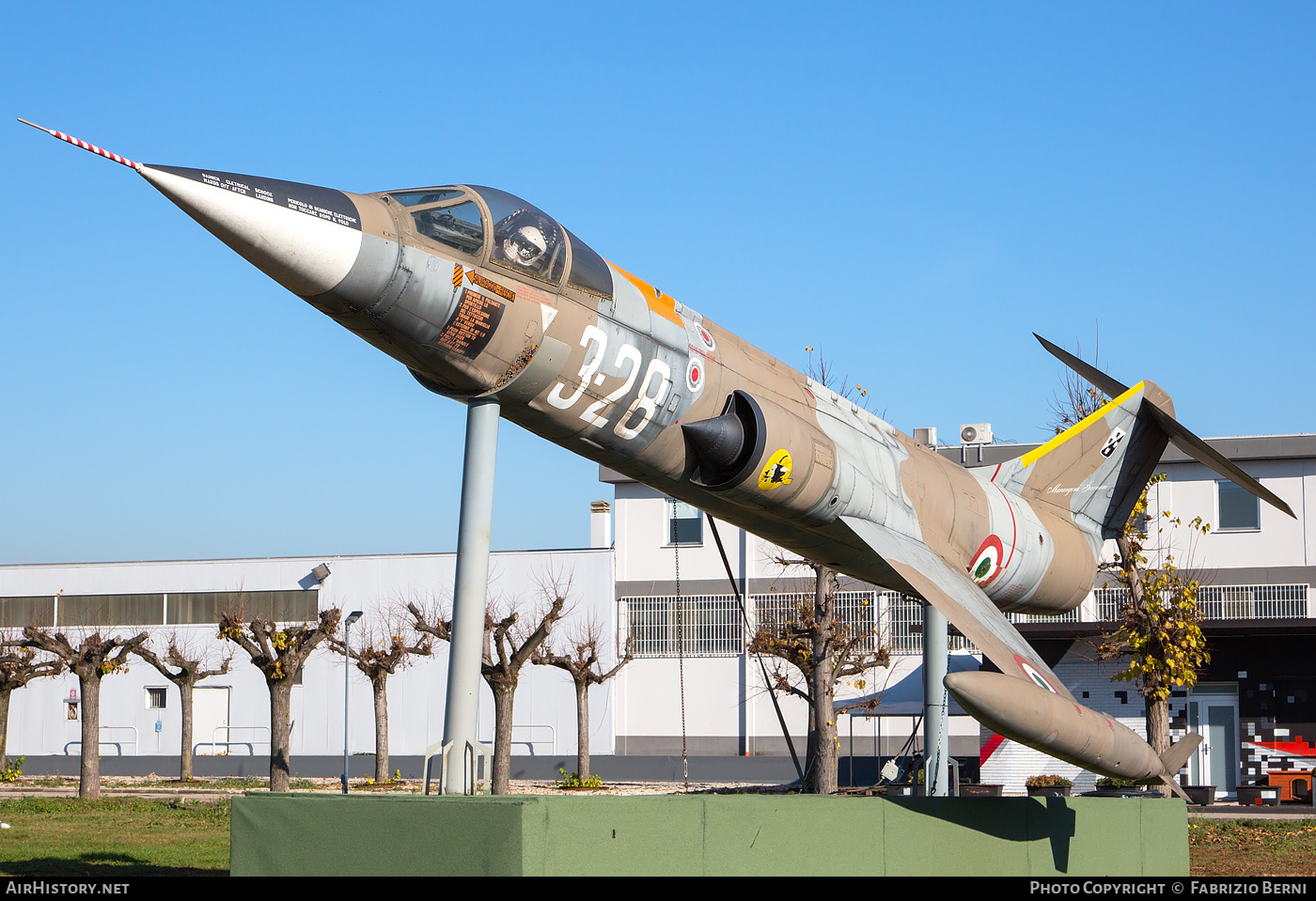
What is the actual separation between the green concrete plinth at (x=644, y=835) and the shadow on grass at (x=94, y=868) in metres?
5.68

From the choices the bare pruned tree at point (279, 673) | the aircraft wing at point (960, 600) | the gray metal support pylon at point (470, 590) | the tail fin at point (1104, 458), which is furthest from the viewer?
the bare pruned tree at point (279, 673)

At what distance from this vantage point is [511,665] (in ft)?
88.9

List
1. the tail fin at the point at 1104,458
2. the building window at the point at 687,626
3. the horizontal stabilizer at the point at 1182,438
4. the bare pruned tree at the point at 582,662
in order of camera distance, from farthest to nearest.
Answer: the building window at the point at 687,626, the bare pruned tree at the point at 582,662, the tail fin at the point at 1104,458, the horizontal stabilizer at the point at 1182,438

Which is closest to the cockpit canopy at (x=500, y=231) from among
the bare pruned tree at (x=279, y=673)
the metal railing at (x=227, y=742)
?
the bare pruned tree at (x=279, y=673)

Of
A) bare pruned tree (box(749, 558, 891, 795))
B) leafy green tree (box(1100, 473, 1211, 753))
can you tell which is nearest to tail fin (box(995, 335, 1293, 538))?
leafy green tree (box(1100, 473, 1211, 753))

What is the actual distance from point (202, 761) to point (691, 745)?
725 inches

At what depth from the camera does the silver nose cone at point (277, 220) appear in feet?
25.4

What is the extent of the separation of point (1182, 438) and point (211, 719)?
40.1 meters

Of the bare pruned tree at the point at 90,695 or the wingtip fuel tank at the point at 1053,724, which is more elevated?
the wingtip fuel tank at the point at 1053,724

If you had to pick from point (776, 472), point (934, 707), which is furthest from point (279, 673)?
point (776, 472)

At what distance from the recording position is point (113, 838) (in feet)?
56.5

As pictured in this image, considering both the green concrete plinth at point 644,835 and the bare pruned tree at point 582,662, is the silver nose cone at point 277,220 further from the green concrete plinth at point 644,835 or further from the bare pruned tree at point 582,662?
the bare pruned tree at point 582,662

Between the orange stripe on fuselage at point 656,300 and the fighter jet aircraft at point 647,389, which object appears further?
the orange stripe on fuselage at point 656,300

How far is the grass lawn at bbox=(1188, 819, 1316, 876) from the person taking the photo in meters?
15.9
